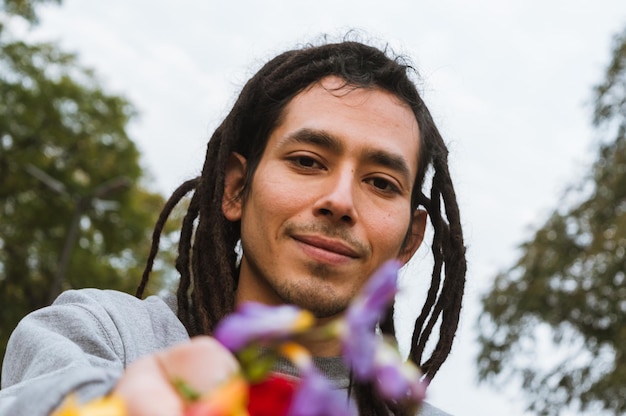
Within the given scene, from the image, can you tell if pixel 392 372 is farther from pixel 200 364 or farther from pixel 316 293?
pixel 316 293

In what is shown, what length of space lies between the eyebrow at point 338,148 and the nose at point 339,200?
0.35ft

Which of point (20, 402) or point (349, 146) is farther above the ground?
point (349, 146)

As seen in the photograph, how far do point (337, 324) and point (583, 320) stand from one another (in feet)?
55.7

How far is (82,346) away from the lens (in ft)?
6.90

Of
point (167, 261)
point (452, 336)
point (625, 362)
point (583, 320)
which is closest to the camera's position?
point (452, 336)

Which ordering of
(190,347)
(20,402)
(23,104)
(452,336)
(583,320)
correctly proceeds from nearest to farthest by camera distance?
1. (190,347)
2. (20,402)
3. (452,336)
4. (583,320)
5. (23,104)

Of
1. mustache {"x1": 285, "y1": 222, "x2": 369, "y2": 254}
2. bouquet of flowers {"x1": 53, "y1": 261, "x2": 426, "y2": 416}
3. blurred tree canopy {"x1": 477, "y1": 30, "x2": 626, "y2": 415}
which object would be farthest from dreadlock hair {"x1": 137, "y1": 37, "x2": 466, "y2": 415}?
blurred tree canopy {"x1": 477, "y1": 30, "x2": 626, "y2": 415}

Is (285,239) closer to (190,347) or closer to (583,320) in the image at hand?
(190,347)

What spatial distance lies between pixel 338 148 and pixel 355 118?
164 mm

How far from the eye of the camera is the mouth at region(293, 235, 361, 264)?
2537 millimetres

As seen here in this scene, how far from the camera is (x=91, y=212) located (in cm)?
2492

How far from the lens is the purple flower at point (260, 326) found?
0.64 m

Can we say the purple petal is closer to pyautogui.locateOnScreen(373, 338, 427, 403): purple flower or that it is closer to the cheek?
pyautogui.locateOnScreen(373, 338, 427, 403): purple flower

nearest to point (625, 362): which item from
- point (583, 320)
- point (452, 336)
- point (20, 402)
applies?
point (583, 320)
